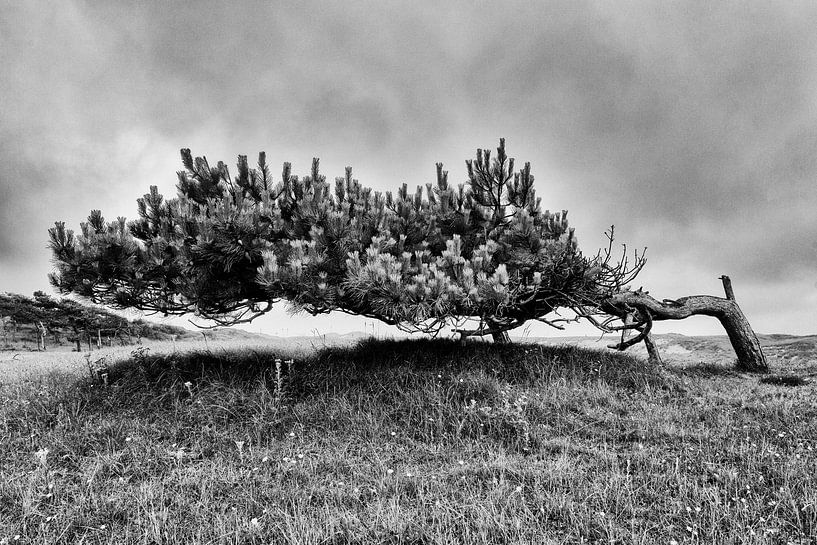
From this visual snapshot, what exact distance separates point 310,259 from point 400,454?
9.19 ft

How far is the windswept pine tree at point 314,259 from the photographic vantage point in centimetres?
571

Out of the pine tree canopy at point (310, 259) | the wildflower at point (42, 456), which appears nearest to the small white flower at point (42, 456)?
the wildflower at point (42, 456)

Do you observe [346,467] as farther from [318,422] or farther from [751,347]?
[751,347]

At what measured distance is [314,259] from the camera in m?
5.77

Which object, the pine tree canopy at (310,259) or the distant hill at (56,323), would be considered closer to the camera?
the pine tree canopy at (310,259)

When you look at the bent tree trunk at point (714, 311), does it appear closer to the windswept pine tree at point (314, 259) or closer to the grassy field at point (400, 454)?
the windswept pine tree at point (314, 259)

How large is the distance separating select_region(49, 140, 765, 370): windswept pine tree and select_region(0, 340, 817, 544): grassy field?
110cm

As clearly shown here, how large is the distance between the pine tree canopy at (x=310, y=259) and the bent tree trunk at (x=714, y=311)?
1410 millimetres

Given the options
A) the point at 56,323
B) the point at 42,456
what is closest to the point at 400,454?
the point at 42,456

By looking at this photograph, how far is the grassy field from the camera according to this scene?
294 cm

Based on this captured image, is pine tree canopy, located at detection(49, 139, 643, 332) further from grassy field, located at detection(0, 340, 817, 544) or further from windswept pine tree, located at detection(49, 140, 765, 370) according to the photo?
grassy field, located at detection(0, 340, 817, 544)

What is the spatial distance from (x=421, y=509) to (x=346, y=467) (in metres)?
1.12

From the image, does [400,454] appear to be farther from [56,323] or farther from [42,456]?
[56,323]

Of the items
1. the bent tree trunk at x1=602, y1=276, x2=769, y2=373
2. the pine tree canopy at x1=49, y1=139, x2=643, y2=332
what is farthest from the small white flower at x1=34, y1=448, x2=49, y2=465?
the bent tree trunk at x1=602, y1=276, x2=769, y2=373
